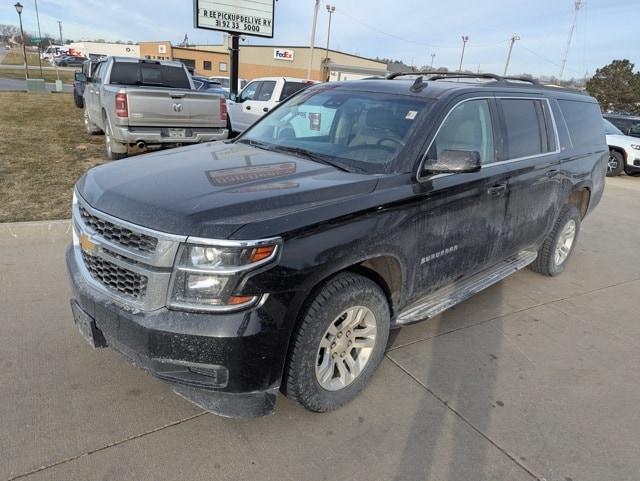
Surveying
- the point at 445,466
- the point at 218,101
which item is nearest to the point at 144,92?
the point at 218,101

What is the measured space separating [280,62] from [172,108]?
57.2m

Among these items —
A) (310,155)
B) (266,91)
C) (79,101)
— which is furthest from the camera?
(79,101)

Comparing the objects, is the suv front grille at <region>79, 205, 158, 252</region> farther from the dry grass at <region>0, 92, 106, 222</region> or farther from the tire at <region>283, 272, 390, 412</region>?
the dry grass at <region>0, 92, 106, 222</region>

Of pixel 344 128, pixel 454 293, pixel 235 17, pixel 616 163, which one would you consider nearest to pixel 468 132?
pixel 344 128

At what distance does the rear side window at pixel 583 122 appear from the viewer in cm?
493

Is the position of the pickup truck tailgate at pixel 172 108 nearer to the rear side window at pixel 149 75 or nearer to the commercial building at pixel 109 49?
the rear side window at pixel 149 75

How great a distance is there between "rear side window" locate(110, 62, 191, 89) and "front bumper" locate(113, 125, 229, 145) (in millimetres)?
2080

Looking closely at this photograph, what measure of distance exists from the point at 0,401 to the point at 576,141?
5.45 m

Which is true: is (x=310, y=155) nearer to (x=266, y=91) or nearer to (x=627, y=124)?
(x=266, y=91)

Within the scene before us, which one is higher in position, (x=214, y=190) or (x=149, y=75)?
(x=149, y=75)

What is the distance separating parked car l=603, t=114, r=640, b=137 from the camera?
15.7m

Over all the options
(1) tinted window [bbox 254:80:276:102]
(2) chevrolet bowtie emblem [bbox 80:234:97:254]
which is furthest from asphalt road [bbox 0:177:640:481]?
(1) tinted window [bbox 254:80:276:102]

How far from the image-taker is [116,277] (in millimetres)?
2469

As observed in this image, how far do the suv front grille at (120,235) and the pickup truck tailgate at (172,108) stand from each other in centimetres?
595
